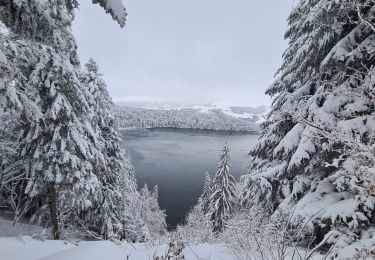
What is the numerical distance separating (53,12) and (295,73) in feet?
20.0

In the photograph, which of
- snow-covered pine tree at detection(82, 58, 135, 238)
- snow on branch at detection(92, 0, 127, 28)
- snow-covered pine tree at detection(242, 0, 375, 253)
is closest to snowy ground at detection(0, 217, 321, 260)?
snow-covered pine tree at detection(242, 0, 375, 253)

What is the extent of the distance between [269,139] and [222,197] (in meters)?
20.5

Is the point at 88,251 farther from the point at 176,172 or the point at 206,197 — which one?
the point at 176,172

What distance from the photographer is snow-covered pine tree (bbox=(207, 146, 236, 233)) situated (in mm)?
27984

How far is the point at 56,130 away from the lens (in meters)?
10.5

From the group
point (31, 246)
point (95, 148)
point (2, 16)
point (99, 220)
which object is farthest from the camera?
point (99, 220)

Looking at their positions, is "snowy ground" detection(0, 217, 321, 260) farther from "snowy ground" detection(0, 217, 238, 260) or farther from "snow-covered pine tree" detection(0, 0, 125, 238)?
"snow-covered pine tree" detection(0, 0, 125, 238)

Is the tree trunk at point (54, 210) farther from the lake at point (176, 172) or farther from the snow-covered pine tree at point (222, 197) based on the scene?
the lake at point (176, 172)

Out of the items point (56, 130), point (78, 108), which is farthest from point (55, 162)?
point (78, 108)

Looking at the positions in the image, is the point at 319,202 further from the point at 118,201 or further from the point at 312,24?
the point at 118,201

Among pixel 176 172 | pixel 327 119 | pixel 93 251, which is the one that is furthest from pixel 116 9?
pixel 176 172

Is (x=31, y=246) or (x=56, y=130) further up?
(x=56, y=130)

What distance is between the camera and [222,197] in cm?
2823

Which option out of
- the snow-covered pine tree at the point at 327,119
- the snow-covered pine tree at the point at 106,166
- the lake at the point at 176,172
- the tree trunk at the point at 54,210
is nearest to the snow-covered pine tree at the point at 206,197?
the lake at the point at 176,172
